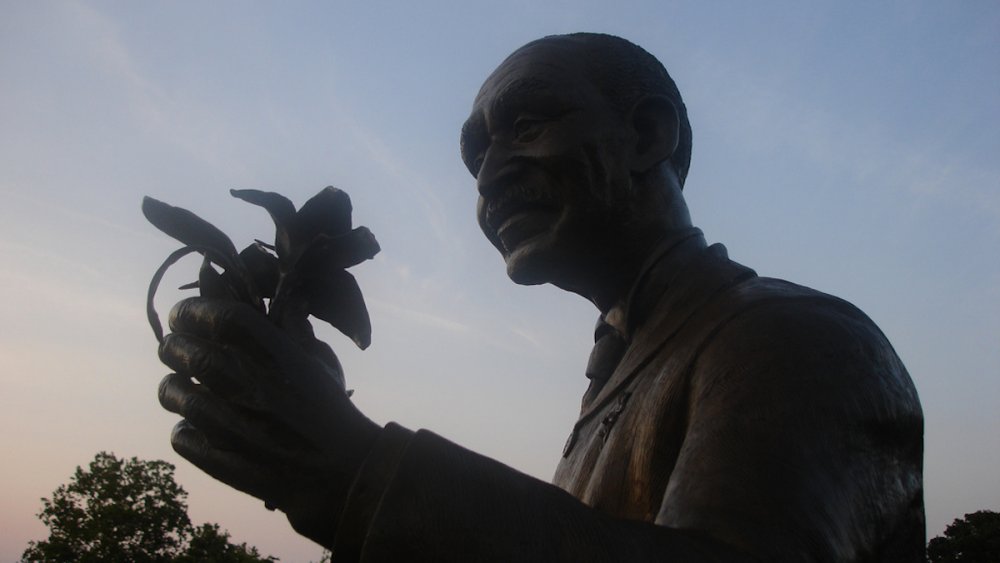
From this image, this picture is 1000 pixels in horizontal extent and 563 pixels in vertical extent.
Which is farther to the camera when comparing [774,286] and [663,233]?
[663,233]

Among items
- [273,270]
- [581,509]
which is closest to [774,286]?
[581,509]

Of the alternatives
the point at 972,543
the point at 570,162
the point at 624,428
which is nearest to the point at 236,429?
the point at 624,428

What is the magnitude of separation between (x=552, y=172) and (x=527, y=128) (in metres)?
0.23

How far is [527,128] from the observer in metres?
3.44

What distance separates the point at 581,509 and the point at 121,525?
119 feet

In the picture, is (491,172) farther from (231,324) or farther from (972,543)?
(972,543)

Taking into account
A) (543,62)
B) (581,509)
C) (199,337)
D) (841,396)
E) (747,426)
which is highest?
(543,62)

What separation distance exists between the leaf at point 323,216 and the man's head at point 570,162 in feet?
3.73

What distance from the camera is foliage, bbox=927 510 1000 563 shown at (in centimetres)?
3042

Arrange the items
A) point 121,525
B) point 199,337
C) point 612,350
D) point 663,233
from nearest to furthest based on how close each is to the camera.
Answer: point 199,337 < point 663,233 < point 612,350 < point 121,525

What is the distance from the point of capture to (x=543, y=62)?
3.56 meters

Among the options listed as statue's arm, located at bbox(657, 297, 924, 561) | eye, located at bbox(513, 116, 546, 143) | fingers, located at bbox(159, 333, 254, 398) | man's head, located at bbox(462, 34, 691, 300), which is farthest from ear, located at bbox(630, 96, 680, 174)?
fingers, located at bbox(159, 333, 254, 398)

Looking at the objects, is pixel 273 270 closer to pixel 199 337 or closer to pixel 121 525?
pixel 199 337

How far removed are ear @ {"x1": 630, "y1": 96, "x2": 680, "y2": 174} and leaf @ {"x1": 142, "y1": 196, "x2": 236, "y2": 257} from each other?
1.76 meters
